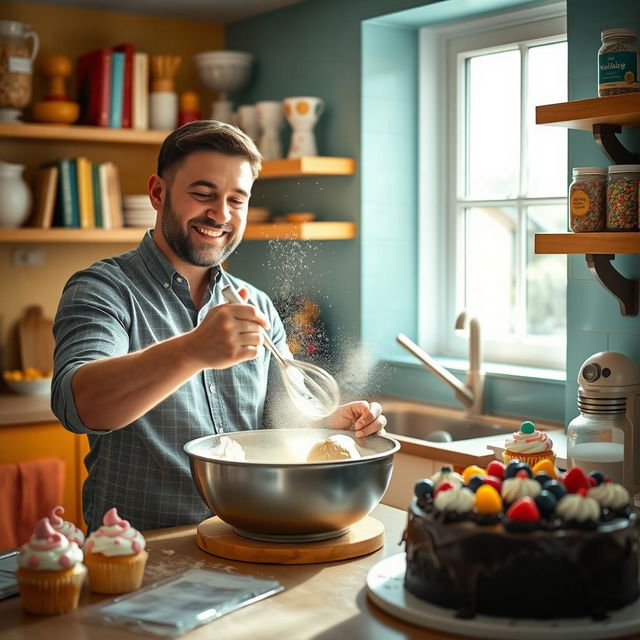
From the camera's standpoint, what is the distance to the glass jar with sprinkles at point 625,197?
2440mm

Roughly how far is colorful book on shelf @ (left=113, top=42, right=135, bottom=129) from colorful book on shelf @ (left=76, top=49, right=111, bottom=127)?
62 millimetres

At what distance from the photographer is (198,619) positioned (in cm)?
137

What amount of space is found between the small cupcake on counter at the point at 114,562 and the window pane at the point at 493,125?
2.44m

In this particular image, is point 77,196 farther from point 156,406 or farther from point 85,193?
point 156,406

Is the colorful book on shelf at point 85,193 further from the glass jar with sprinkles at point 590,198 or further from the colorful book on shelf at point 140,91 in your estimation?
the glass jar with sprinkles at point 590,198

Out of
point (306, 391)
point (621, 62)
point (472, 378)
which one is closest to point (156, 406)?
point (306, 391)

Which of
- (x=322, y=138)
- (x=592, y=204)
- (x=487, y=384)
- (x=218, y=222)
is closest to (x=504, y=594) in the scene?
(x=218, y=222)

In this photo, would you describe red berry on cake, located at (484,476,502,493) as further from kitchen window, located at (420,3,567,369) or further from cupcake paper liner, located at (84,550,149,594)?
kitchen window, located at (420,3,567,369)

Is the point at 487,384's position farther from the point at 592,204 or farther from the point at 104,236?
the point at 104,236

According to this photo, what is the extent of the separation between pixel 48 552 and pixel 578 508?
71 centimetres

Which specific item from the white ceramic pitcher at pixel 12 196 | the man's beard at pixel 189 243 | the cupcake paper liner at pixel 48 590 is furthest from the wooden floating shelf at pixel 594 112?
the white ceramic pitcher at pixel 12 196

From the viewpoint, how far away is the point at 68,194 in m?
3.95

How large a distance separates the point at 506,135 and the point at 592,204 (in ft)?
3.89

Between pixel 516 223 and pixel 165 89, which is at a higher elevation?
pixel 165 89
